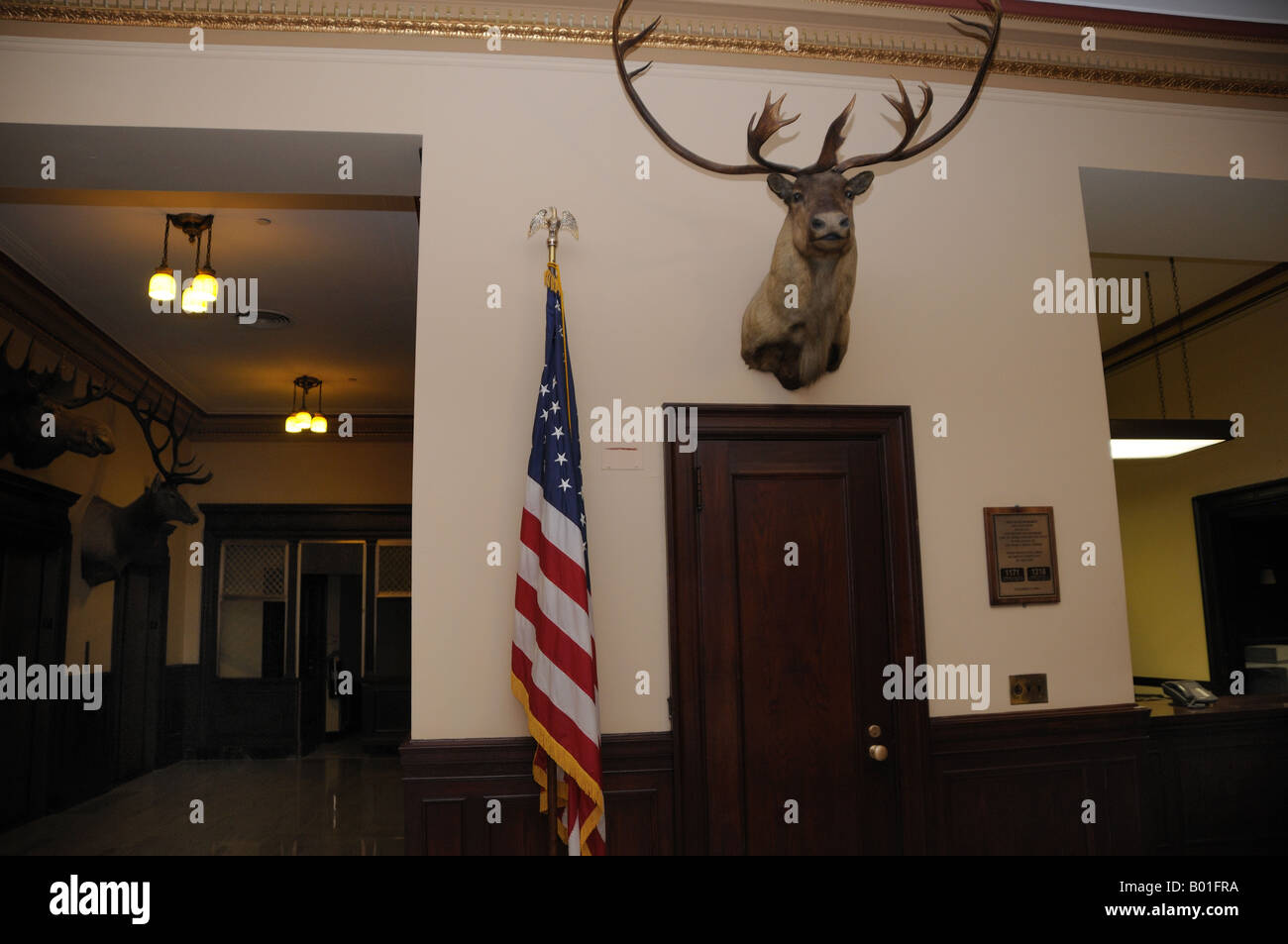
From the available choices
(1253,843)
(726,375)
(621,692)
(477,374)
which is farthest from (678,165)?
(1253,843)

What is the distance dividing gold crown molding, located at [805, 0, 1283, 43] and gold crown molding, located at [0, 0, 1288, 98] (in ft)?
0.40

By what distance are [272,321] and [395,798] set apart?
12.4 ft

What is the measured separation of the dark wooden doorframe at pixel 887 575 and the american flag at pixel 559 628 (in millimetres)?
378

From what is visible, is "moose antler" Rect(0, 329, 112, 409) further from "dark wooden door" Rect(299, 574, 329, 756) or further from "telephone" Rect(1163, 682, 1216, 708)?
"telephone" Rect(1163, 682, 1216, 708)

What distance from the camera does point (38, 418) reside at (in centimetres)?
569

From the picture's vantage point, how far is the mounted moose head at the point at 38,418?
557 centimetres

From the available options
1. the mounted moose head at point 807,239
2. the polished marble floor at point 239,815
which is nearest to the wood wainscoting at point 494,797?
the mounted moose head at point 807,239

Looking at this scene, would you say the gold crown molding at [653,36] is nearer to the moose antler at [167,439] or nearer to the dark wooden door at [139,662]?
the moose antler at [167,439]

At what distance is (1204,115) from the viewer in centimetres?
409

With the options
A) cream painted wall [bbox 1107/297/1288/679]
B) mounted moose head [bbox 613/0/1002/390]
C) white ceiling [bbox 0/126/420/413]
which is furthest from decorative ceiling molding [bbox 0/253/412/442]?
cream painted wall [bbox 1107/297/1288/679]

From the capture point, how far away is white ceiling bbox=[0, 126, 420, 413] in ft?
12.2

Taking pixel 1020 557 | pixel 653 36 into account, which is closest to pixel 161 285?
pixel 653 36

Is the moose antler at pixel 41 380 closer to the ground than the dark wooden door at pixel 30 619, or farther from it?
farther from it

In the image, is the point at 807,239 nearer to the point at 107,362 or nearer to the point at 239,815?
the point at 239,815
